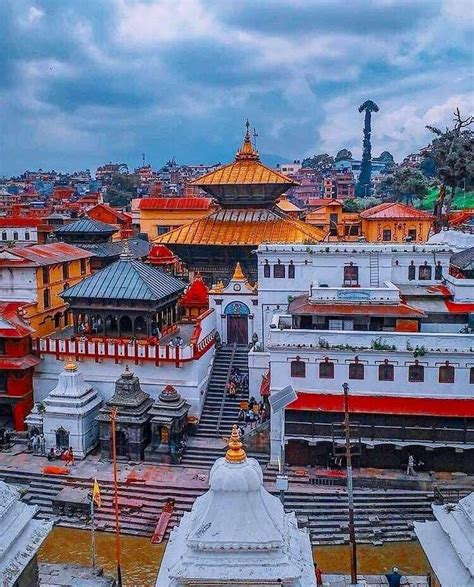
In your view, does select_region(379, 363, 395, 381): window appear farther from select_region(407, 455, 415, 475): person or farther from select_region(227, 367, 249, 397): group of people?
select_region(227, 367, 249, 397): group of people

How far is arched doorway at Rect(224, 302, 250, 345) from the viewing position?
3148 centimetres

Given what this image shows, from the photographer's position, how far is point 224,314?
31.6 metres

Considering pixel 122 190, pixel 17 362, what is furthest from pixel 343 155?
pixel 17 362

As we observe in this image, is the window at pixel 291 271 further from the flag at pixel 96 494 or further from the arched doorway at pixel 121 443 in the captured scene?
the flag at pixel 96 494

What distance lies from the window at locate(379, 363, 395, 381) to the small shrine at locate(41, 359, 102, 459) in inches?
448

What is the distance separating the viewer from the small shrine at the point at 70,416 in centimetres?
2542

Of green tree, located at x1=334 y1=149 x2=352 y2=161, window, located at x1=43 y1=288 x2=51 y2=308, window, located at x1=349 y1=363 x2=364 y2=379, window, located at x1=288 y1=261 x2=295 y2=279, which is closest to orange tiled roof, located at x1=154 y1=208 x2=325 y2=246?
window, located at x1=288 y1=261 x2=295 y2=279

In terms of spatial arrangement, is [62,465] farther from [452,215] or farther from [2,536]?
[452,215]

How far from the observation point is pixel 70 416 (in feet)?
83.3

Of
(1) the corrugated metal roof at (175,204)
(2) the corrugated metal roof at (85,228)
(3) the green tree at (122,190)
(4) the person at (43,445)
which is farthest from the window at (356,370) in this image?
(3) the green tree at (122,190)

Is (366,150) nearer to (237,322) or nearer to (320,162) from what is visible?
(320,162)

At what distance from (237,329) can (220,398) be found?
4.49 m

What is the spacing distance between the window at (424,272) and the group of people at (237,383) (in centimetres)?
915

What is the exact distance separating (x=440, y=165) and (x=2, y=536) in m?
48.3
